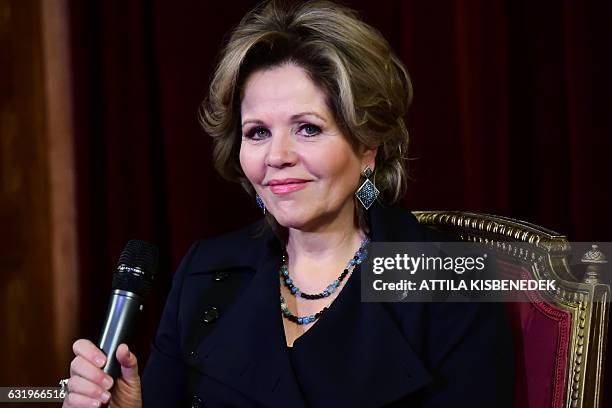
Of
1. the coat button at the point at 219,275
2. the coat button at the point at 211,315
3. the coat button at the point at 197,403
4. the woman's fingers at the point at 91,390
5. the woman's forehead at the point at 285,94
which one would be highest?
the woman's forehead at the point at 285,94

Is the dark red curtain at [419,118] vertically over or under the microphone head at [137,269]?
over

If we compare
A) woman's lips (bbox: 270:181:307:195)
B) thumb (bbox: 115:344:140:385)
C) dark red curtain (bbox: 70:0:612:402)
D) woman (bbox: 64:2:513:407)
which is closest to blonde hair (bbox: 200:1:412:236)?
woman (bbox: 64:2:513:407)

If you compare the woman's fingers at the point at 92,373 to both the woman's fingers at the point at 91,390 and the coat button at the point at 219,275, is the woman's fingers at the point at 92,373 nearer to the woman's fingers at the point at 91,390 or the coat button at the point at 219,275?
the woman's fingers at the point at 91,390

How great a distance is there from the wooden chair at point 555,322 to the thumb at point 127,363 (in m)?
0.60

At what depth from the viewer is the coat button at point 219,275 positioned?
1.50 m

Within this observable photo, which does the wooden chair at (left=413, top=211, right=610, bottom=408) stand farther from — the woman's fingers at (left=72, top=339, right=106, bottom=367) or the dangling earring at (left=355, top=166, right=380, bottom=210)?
the woman's fingers at (left=72, top=339, right=106, bottom=367)

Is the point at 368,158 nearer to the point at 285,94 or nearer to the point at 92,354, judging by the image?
the point at 285,94

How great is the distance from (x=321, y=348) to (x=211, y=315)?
23cm

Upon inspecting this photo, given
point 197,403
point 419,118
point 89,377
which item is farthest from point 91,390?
point 419,118

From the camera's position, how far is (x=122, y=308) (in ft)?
3.48

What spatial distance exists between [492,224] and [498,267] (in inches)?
3.1

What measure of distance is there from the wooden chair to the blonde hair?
0.89 feet

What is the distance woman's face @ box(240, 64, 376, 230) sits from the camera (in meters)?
1.31

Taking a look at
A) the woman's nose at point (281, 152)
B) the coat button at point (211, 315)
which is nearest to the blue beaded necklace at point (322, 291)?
the coat button at point (211, 315)
